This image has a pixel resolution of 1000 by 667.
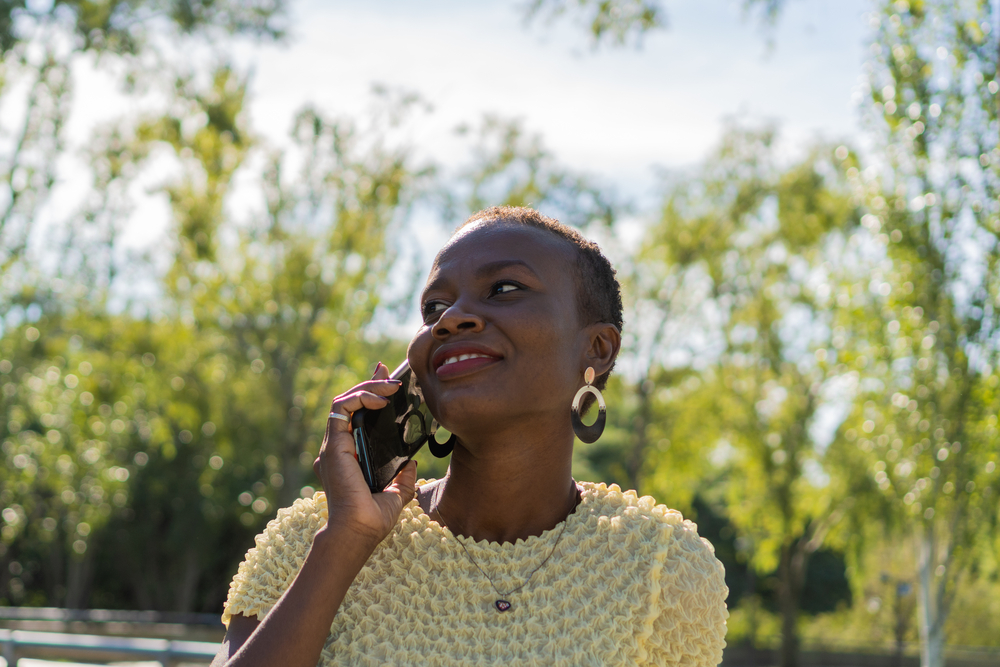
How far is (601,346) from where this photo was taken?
2234 mm

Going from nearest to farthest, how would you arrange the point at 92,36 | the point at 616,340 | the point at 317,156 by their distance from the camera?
the point at 616,340
the point at 92,36
the point at 317,156

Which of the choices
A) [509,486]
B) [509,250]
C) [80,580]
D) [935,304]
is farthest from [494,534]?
[80,580]

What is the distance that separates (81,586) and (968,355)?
93.2ft

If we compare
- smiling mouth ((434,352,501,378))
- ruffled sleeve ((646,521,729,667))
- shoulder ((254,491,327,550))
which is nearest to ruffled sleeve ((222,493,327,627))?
shoulder ((254,491,327,550))

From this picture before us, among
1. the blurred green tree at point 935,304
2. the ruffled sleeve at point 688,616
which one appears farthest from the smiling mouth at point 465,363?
the blurred green tree at point 935,304

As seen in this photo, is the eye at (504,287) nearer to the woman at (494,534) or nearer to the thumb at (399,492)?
the woman at (494,534)

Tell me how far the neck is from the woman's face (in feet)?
0.27

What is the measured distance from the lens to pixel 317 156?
15719mm

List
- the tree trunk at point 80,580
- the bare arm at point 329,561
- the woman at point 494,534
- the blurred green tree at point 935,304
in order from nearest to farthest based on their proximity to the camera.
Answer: the bare arm at point 329,561 < the woman at point 494,534 < the blurred green tree at point 935,304 < the tree trunk at point 80,580

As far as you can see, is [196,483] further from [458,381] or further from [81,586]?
[458,381]

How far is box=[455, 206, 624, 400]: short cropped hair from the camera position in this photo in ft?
7.18

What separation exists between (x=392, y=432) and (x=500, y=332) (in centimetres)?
36

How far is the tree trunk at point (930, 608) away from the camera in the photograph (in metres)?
11.3

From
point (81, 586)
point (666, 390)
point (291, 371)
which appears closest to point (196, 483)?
point (81, 586)
